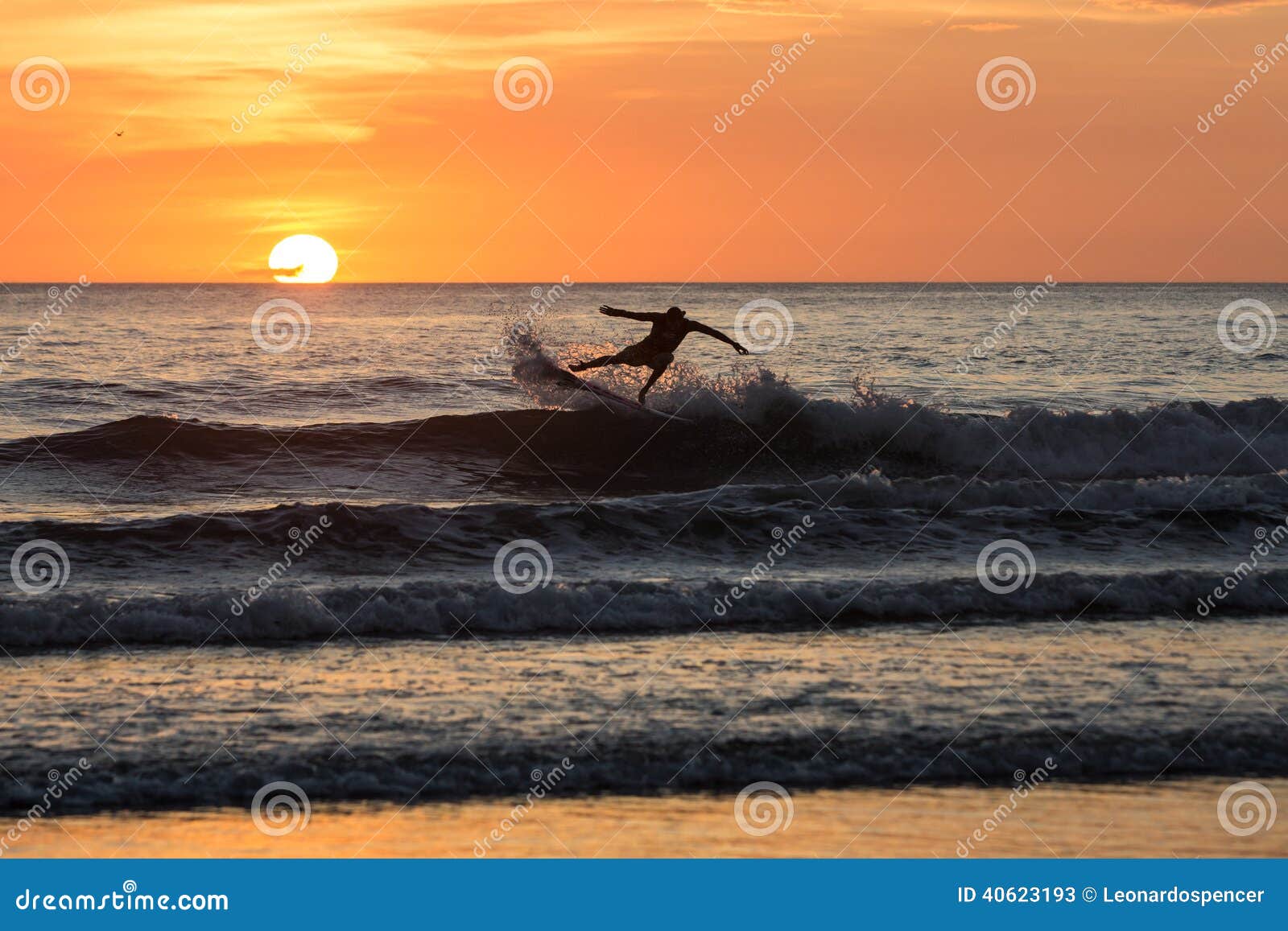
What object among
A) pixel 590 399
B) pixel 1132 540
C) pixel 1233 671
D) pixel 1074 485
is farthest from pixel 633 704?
pixel 590 399

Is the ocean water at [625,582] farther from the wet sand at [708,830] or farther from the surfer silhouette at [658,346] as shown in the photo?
the surfer silhouette at [658,346]

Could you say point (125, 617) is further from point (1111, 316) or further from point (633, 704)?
point (1111, 316)

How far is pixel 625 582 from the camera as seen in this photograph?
43.4ft

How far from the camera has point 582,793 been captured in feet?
25.8

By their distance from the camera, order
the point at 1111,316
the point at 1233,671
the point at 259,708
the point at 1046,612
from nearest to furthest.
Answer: the point at 259,708 → the point at 1233,671 → the point at 1046,612 → the point at 1111,316

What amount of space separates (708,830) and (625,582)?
6.02 meters

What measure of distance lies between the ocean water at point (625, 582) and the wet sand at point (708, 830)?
32cm

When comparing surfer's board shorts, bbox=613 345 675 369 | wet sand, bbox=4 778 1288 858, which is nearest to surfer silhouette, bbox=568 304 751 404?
surfer's board shorts, bbox=613 345 675 369

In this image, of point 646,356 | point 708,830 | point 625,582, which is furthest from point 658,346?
point 708,830

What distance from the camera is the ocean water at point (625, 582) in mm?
8516

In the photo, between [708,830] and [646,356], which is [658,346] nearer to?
[646,356]

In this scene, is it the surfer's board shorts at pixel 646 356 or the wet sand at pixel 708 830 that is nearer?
the wet sand at pixel 708 830

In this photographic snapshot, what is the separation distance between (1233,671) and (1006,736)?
2.94 meters

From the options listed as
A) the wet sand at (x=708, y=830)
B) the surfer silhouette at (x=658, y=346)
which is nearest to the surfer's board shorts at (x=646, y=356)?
the surfer silhouette at (x=658, y=346)
